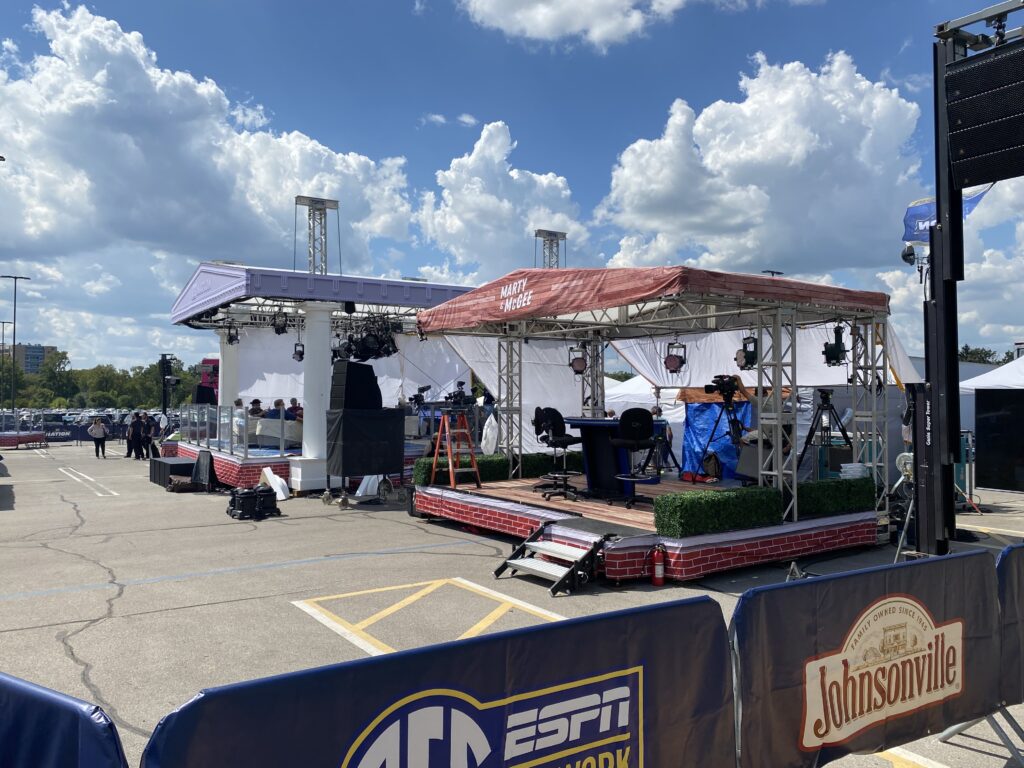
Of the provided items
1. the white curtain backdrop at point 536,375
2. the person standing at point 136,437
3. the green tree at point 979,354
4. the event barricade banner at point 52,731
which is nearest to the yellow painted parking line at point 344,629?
the event barricade banner at point 52,731

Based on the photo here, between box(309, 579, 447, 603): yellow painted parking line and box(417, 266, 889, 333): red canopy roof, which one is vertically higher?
box(417, 266, 889, 333): red canopy roof

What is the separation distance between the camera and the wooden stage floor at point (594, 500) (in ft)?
30.7

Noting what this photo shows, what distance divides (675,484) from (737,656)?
31.2 ft

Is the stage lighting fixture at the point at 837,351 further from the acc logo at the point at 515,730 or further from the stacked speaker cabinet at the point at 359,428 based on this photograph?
the acc logo at the point at 515,730

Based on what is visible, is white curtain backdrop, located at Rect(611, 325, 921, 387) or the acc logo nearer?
the acc logo

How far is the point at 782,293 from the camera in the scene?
8.72m

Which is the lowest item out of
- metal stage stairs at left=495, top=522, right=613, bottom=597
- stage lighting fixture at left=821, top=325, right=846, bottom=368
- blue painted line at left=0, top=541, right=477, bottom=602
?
blue painted line at left=0, top=541, right=477, bottom=602

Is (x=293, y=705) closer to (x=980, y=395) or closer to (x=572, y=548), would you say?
(x=572, y=548)

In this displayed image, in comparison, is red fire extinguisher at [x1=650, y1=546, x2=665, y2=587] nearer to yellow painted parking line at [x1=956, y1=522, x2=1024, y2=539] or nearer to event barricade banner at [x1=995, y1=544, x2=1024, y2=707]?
event barricade banner at [x1=995, y1=544, x2=1024, y2=707]

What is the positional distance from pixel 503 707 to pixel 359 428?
11.6 meters

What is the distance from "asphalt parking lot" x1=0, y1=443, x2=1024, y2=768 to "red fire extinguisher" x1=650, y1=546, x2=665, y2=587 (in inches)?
7.1

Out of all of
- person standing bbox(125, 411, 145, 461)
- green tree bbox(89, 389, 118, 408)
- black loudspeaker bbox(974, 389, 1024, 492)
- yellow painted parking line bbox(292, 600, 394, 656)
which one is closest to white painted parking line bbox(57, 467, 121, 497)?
person standing bbox(125, 411, 145, 461)

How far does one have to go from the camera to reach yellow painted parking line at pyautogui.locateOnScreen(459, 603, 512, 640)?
627 cm

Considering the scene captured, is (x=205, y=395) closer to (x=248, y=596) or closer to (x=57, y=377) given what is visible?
(x=248, y=596)
